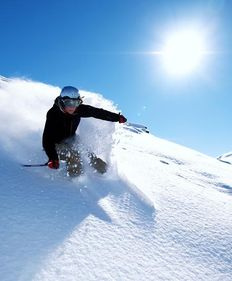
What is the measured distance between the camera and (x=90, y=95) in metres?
9.23

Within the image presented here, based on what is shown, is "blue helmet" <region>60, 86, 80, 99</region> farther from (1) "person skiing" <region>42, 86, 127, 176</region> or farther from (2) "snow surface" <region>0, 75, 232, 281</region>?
(2) "snow surface" <region>0, 75, 232, 281</region>

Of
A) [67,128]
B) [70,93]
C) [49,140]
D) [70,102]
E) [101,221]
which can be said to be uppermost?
[70,93]

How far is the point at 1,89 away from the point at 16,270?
26.6 feet

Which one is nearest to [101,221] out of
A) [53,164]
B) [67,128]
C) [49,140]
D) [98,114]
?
[53,164]

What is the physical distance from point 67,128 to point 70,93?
798 millimetres

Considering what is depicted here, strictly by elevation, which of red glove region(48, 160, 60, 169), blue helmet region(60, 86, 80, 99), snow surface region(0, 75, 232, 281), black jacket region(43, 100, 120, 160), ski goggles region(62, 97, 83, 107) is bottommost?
snow surface region(0, 75, 232, 281)

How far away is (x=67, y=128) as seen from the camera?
6.88 m

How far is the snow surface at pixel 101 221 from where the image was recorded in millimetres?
4059

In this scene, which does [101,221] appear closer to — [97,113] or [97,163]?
[97,163]

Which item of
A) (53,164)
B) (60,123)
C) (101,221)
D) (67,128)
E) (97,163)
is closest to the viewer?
(101,221)

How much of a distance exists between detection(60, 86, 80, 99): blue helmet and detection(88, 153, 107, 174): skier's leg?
1.41m

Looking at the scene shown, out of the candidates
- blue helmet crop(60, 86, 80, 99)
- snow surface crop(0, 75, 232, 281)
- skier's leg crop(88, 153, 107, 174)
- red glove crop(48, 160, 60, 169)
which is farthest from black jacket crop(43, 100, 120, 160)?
skier's leg crop(88, 153, 107, 174)

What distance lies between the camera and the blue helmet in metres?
6.37

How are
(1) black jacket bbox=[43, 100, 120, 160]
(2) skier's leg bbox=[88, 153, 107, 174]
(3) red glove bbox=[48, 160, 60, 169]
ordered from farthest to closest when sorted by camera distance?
1. (2) skier's leg bbox=[88, 153, 107, 174]
2. (1) black jacket bbox=[43, 100, 120, 160]
3. (3) red glove bbox=[48, 160, 60, 169]
